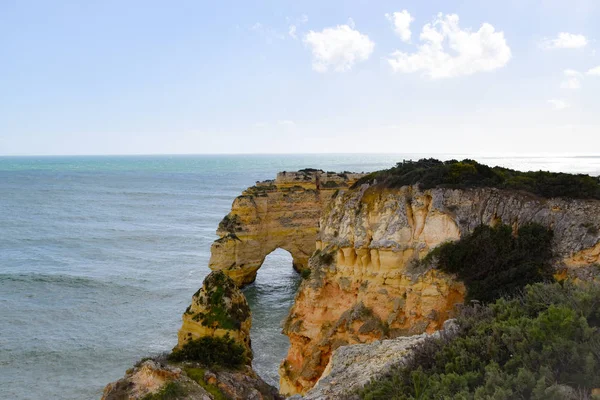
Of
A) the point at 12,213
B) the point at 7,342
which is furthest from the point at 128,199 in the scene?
the point at 7,342

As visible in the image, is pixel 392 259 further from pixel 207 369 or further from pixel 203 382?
pixel 203 382

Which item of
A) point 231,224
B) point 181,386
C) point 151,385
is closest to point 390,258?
point 181,386

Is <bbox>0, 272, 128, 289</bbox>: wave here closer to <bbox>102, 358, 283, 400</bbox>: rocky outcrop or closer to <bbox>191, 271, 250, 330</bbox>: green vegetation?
<bbox>191, 271, 250, 330</bbox>: green vegetation

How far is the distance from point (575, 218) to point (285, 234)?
961 inches

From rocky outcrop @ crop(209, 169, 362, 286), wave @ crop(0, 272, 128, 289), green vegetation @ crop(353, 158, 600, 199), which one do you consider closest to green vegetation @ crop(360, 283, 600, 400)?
green vegetation @ crop(353, 158, 600, 199)

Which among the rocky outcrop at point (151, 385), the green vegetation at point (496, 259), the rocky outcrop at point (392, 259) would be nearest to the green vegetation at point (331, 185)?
the rocky outcrop at point (392, 259)

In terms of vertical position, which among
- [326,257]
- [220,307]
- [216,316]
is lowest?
[216,316]

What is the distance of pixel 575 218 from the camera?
44.7 feet

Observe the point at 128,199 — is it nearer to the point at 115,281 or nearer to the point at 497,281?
the point at 115,281

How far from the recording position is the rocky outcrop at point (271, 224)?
1305 inches

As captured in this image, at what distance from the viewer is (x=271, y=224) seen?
1405 inches

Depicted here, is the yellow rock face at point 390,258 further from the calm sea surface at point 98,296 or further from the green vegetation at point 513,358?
the green vegetation at point 513,358

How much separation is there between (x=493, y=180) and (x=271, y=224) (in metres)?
22.1

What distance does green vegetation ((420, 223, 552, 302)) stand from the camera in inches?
501
